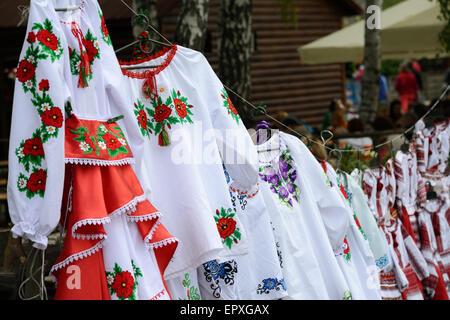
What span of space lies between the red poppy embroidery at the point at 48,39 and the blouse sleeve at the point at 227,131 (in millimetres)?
769

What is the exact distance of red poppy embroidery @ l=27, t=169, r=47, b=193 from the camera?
2354 mm

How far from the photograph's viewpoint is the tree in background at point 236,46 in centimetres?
639

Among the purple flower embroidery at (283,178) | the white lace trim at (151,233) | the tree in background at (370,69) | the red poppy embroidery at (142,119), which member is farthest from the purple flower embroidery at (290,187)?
the tree in background at (370,69)

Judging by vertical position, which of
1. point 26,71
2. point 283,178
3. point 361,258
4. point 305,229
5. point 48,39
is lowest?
point 361,258

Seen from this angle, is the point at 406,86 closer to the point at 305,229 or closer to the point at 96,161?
the point at 305,229

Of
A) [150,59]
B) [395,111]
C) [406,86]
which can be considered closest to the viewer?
[150,59]

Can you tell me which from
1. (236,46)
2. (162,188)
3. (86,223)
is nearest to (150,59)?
(162,188)

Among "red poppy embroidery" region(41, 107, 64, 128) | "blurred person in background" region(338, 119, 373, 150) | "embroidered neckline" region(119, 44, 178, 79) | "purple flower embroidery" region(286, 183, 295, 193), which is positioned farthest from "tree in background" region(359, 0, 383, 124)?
"red poppy embroidery" region(41, 107, 64, 128)

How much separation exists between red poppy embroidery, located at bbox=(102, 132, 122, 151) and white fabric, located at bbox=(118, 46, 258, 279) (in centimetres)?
12

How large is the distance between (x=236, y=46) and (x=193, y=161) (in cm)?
375

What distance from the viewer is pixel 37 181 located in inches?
92.9

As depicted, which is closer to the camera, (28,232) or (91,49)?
(28,232)
